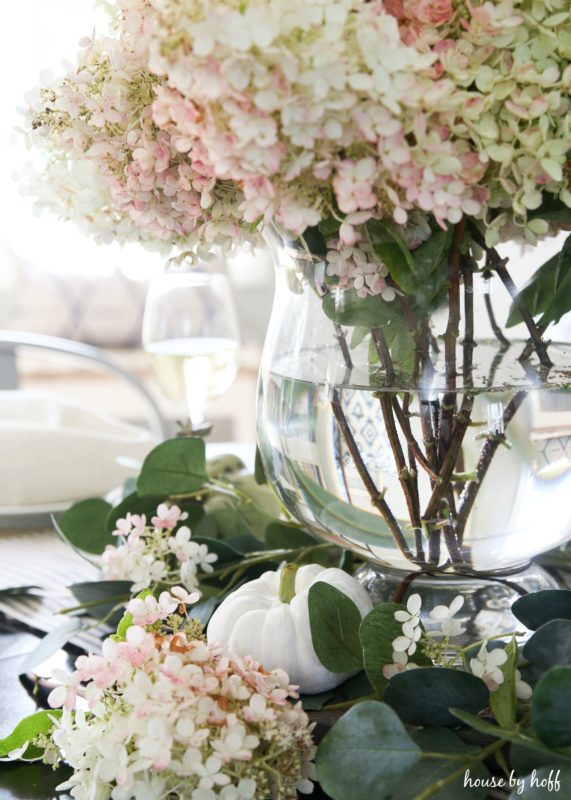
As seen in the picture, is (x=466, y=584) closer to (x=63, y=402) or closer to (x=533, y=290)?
(x=533, y=290)

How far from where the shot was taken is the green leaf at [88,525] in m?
0.81

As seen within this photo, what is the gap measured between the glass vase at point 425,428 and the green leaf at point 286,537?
14 centimetres

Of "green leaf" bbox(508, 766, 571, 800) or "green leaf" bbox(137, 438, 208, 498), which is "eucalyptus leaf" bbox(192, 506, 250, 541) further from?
"green leaf" bbox(508, 766, 571, 800)

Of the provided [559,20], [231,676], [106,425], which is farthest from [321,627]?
[106,425]

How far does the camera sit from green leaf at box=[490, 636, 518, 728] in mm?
509

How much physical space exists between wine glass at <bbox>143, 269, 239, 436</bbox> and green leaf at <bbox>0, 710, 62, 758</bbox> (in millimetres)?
624

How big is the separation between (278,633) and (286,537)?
203mm

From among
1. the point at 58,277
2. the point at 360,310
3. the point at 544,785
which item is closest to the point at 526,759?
the point at 544,785

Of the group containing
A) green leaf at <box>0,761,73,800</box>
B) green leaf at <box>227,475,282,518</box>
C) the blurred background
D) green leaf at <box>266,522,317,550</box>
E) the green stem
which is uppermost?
the blurred background

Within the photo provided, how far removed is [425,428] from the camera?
591 millimetres

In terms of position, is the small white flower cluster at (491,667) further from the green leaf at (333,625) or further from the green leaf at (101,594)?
the green leaf at (101,594)

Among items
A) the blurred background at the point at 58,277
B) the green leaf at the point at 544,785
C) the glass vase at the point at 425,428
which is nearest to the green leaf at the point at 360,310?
the glass vase at the point at 425,428

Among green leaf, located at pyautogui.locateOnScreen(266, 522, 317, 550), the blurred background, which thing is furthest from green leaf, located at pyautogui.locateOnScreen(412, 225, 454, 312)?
the blurred background

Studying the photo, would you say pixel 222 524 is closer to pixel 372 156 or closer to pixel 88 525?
pixel 88 525
